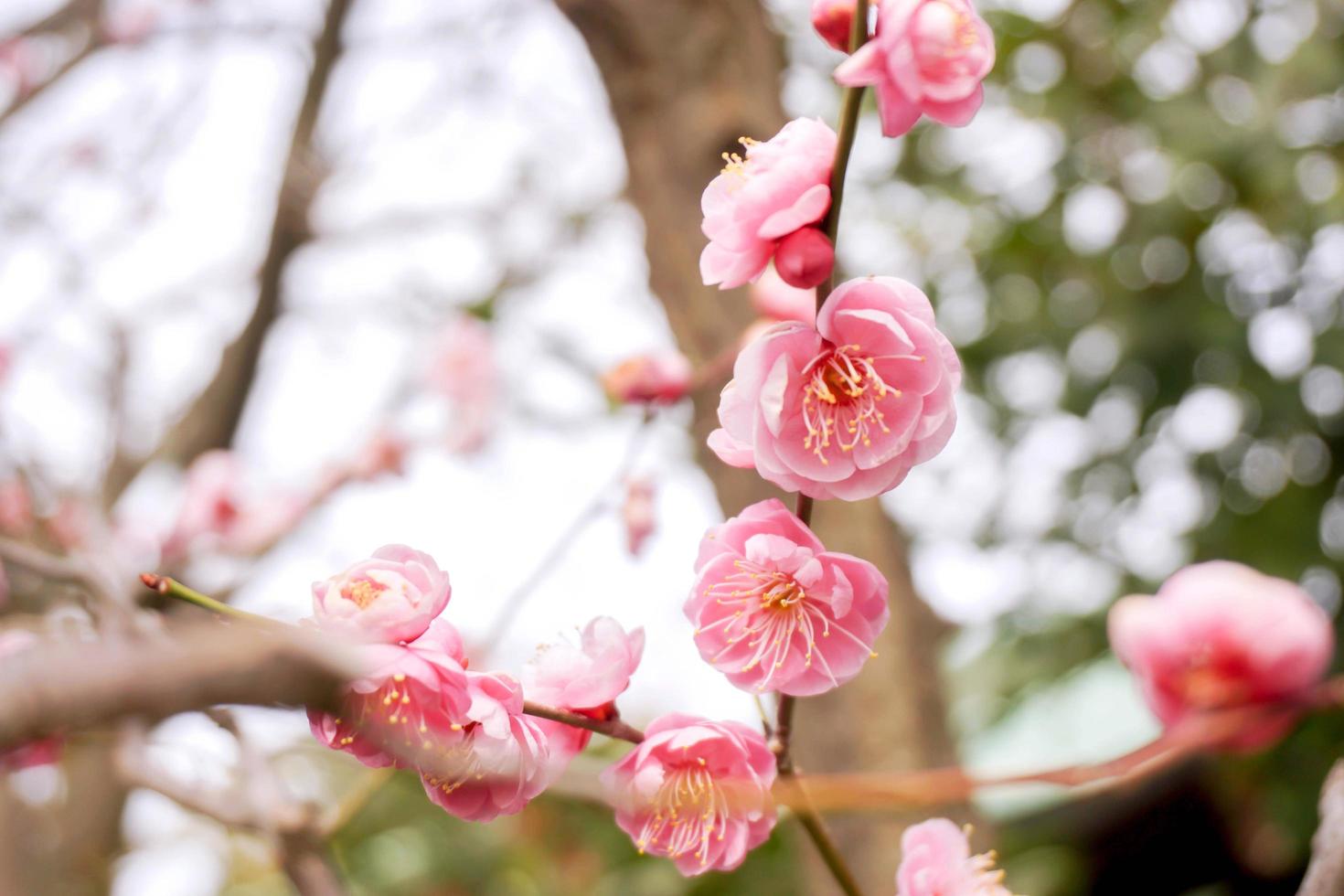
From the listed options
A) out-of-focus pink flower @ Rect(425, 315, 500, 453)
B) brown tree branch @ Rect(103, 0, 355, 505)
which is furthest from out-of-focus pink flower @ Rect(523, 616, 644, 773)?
out-of-focus pink flower @ Rect(425, 315, 500, 453)

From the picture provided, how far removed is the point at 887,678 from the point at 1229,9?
132cm

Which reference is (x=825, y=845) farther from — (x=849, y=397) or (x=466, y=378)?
(x=466, y=378)

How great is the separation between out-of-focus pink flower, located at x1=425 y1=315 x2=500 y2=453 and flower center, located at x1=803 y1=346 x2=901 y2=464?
2.20 meters

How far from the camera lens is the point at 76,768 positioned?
5.68 ft

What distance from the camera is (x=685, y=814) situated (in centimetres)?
47

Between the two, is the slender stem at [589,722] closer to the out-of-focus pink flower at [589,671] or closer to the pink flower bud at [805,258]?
the out-of-focus pink flower at [589,671]

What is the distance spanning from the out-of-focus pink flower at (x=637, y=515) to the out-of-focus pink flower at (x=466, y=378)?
4.92 ft

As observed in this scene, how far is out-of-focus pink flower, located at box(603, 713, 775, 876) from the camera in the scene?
0.43 metres

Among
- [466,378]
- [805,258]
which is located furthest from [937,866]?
[466,378]

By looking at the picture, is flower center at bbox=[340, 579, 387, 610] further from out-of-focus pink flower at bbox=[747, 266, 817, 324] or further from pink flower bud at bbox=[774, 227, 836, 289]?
out-of-focus pink flower at bbox=[747, 266, 817, 324]

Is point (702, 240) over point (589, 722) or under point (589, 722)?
under

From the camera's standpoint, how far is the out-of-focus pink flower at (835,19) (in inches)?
16.3

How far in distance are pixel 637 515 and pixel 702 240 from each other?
36 centimetres

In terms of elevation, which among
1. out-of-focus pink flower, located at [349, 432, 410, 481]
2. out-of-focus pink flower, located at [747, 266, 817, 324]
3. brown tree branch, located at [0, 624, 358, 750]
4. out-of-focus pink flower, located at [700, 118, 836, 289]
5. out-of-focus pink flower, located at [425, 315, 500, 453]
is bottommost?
out-of-focus pink flower, located at [425, 315, 500, 453]
